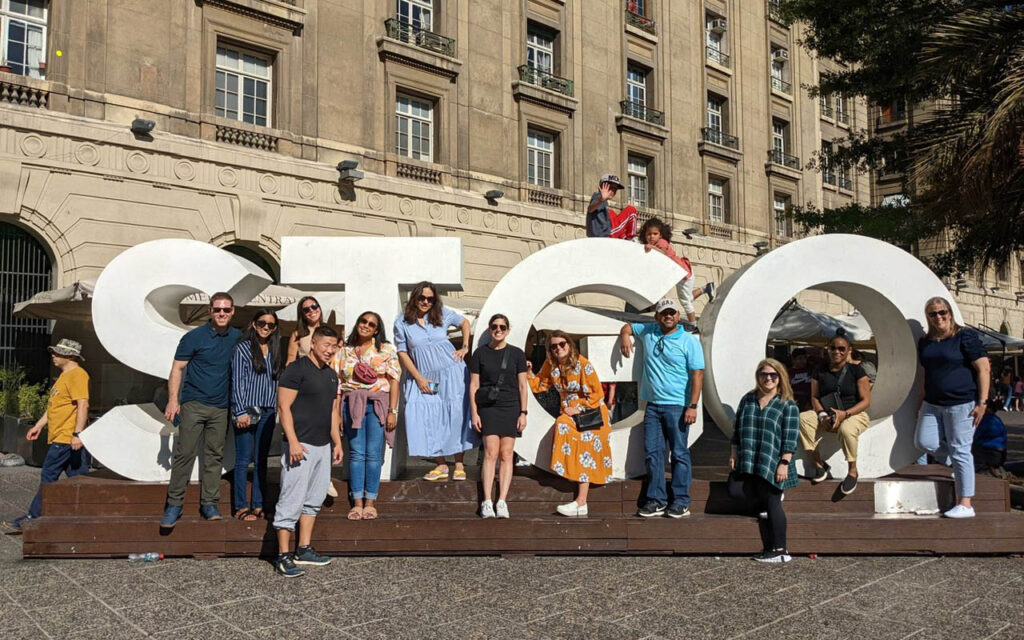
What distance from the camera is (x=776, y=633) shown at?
164 inches

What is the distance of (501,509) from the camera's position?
596 cm

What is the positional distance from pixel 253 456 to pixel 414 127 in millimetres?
12758

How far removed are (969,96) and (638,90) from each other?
1419 centimetres

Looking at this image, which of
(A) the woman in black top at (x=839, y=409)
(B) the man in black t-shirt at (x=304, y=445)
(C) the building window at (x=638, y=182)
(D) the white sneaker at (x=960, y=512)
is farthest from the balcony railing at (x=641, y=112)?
(B) the man in black t-shirt at (x=304, y=445)

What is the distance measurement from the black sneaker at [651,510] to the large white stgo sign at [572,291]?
439 mm

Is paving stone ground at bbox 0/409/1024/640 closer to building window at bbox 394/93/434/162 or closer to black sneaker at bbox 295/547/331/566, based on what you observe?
black sneaker at bbox 295/547/331/566

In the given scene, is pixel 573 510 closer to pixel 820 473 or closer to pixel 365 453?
pixel 365 453

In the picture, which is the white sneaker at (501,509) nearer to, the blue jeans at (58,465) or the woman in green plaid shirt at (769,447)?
the woman in green plaid shirt at (769,447)

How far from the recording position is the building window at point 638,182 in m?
22.6

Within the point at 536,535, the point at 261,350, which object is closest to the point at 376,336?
the point at 261,350

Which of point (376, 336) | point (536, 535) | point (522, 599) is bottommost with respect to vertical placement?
point (522, 599)

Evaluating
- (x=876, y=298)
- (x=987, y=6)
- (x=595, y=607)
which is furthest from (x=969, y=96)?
(x=595, y=607)

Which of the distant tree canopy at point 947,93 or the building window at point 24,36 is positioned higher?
the building window at point 24,36

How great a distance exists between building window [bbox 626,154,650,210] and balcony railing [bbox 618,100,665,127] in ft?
3.77
